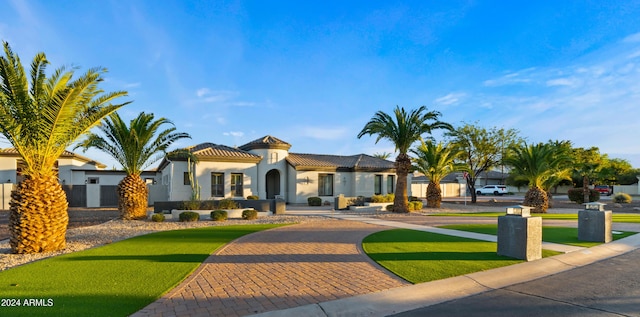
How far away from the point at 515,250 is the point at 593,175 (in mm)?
29743

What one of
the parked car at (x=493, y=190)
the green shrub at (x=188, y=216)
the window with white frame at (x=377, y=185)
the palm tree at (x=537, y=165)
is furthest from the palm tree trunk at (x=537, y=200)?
the parked car at (x=493, y=190)

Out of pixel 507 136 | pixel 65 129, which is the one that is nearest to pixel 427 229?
pixel 65 129

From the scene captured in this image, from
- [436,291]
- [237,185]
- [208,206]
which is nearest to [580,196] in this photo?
[237,185]

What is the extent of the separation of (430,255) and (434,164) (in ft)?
64.4

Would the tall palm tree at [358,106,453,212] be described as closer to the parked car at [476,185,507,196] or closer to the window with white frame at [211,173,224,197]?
the window with white frame at [211,173,224,197]

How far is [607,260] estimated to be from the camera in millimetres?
8672

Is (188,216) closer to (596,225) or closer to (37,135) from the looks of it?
(37,135)

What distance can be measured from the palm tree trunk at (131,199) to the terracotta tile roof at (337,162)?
41.3 ft

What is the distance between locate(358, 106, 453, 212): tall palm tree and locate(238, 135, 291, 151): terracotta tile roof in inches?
345

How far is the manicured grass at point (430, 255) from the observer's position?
7.12 meters

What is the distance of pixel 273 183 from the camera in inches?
1232

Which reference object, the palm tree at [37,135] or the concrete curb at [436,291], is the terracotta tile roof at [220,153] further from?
the concrete curb at [436,291]

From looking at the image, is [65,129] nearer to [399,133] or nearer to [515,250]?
[515,250]

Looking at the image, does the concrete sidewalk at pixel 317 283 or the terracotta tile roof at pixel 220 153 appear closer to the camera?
the concrete sidewalk at pixel 317 283
